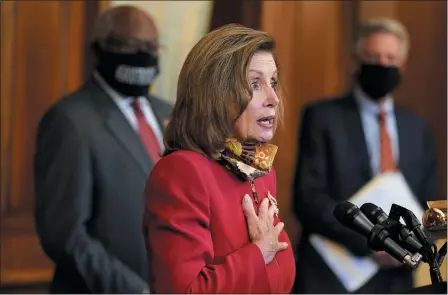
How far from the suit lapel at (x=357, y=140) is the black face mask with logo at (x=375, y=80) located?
99mm

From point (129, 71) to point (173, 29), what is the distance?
0.45 m

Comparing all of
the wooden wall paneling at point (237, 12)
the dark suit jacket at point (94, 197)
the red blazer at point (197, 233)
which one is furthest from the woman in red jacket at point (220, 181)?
the wooden wall paneling at point (237, 12)

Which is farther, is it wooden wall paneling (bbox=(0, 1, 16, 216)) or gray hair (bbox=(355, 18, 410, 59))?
gray hair (bbox=(355, 18, 410, 59))

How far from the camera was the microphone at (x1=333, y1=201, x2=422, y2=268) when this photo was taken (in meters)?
1.37

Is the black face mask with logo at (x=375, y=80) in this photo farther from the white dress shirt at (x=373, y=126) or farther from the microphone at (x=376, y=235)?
the microphone at (x=376, y=235)

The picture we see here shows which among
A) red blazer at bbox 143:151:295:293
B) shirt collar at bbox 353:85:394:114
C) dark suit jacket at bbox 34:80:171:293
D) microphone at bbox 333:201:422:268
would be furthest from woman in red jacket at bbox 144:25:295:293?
shirt collar at bbox 353:85:394:114

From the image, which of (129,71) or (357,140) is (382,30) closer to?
(357,140)

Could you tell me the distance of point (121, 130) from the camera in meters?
2.75

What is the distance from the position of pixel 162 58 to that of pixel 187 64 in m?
1.69

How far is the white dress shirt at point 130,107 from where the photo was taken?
9.06ft

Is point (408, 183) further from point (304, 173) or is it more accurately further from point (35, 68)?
point (35, 68)

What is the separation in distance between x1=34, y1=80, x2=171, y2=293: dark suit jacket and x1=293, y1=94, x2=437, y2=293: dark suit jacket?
555mm

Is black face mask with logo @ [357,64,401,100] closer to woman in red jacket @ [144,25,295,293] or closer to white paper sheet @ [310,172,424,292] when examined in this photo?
white paper sheet @ [310,172,424,292]

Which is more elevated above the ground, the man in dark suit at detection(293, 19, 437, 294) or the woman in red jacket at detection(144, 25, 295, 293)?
the woman in red jacket at detection(144, 25, 295, 293)
